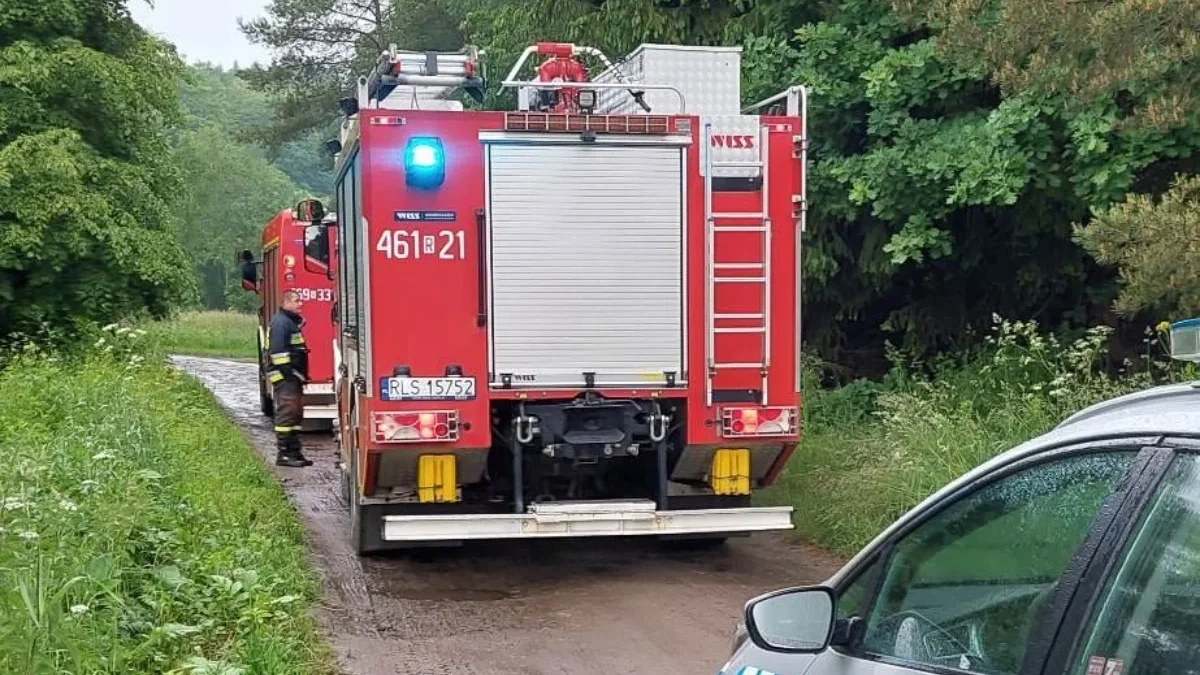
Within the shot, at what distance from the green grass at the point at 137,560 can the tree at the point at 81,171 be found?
5.14 metres

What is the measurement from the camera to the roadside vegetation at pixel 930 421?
8617 millimetres

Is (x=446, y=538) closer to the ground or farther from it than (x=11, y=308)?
closer to the ground

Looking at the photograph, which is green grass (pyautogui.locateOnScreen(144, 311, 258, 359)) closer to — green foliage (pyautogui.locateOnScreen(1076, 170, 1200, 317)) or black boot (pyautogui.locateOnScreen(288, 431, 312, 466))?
black boot (pyautogui.locateOnScreen(288, 431, 312, 466))

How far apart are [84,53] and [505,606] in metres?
11.1

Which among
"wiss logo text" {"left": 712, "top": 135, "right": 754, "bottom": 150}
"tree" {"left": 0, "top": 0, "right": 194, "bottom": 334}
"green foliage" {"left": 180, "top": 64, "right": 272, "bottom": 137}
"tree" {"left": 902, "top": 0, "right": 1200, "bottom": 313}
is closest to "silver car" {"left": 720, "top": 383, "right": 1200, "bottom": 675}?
"tree" {"left": 902, "top": 0, "right": 1200, "bottom": 313}

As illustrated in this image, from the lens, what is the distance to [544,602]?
757 centimetres

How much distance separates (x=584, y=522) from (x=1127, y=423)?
18.2 ft

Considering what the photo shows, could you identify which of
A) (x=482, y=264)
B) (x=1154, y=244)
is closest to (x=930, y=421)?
(x=1154, y=244)

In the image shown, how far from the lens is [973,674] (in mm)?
2438

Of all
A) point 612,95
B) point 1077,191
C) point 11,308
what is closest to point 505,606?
point 612,95

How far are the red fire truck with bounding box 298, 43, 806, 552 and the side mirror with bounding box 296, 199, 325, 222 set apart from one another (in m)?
3.03

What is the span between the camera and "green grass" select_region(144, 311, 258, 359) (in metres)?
34.7

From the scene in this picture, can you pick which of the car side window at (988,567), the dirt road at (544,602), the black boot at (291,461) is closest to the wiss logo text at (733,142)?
the dirt road at (544,602)

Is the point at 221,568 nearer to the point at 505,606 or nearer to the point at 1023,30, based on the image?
the point at 505,606
